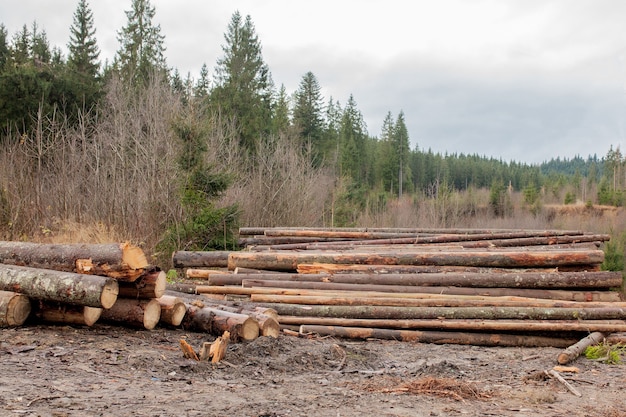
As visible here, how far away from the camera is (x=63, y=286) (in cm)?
666

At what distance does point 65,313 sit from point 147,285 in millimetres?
1068

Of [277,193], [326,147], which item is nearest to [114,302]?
[277,193]

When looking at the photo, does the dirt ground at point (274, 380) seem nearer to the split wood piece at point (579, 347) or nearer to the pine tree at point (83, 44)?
the split wood piece at point (579, 347)

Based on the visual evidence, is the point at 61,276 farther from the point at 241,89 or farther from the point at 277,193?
the point at 241,89

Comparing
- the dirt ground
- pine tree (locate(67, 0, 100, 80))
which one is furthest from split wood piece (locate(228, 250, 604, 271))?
pine tree (locate(67, 0, 100, 80))

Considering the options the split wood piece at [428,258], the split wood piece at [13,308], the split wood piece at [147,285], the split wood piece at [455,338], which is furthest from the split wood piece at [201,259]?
the split wood piece at [13,308]

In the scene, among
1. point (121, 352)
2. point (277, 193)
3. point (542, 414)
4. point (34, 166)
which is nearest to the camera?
point (542, 414)

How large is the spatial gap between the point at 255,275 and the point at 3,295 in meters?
4.09

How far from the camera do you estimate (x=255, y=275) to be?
9.95 metres

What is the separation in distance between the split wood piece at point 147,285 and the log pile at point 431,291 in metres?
2.17

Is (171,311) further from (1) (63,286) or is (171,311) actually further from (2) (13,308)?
(2) (13,308)

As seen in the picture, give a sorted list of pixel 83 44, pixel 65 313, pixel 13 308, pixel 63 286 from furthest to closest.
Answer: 1. pixel 83 44
2. pixel 65 313
3. pixel 13 308
4. pixel 63 286

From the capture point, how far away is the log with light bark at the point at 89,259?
22.5 feet

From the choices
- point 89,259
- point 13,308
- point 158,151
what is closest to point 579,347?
point 89,259
